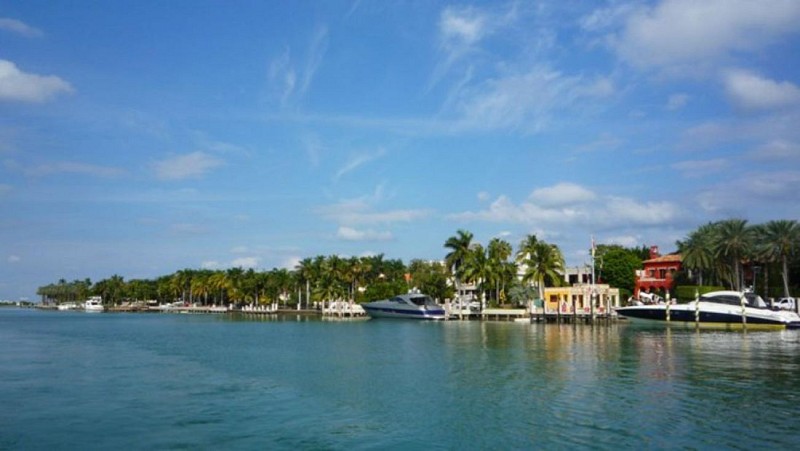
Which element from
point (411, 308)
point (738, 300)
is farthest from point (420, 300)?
point (738, 300)

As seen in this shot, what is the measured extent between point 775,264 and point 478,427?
9141 centimetres

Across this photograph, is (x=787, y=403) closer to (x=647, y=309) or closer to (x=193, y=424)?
(x=193, y=424)

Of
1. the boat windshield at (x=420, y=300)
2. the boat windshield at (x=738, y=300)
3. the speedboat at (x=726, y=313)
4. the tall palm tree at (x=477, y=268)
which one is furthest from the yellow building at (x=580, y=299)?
the boat windshield at (x=420, y=300)

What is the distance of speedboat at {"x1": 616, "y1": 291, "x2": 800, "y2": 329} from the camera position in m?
73.2

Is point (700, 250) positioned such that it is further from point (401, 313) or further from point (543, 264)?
point (401, 313)

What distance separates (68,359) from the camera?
46.9 metres

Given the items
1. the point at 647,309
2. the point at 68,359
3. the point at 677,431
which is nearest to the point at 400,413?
the point at 677,431

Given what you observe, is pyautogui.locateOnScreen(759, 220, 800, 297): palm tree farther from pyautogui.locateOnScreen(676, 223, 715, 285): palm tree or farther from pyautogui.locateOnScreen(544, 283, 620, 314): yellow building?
pyautogui.locateOnScreen(544, 283, 620, 314): yellow building

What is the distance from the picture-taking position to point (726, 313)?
74.2 metres

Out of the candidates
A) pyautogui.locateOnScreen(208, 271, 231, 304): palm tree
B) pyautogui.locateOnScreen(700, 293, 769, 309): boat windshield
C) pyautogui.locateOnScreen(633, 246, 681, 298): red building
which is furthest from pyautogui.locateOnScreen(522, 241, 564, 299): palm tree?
pyautogui.locateOnScreen(208, 271, 231, 304): palm tree

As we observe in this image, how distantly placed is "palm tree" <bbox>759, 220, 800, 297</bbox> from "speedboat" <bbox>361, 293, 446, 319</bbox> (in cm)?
4752

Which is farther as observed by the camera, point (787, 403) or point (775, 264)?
point (775, 264)

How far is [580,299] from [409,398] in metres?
73.0

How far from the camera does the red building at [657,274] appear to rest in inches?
4254
